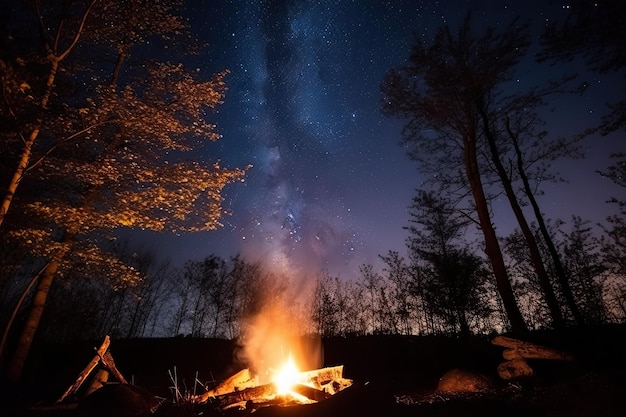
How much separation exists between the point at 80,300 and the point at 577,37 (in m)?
58.7

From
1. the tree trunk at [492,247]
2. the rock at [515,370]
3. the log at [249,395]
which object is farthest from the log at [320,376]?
the tree trunk at [492,247]

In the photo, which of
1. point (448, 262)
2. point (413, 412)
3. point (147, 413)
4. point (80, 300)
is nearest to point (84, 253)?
point (147, 413)

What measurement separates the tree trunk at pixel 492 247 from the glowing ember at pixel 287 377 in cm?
815

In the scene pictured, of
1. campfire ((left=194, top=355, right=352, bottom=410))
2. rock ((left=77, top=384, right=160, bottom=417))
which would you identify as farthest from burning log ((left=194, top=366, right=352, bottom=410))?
rock ((left=77, top=384, right=160, bottom=417))

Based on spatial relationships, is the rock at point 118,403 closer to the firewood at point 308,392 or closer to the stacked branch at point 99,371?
the stacked branch at point 99,371

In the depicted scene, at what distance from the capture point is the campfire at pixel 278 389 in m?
7.05

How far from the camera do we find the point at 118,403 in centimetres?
780

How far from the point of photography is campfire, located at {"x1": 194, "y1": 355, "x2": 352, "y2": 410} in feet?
23.1

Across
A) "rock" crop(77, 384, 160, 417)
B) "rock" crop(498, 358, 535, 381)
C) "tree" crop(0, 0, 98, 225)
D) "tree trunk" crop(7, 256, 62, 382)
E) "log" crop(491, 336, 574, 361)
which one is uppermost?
"tree" crop(0, 0, 98, 225)

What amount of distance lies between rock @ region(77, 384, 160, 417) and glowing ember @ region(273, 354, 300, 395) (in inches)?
123

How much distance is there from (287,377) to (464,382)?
17.0ft

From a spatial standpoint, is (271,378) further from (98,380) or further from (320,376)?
(98,380)

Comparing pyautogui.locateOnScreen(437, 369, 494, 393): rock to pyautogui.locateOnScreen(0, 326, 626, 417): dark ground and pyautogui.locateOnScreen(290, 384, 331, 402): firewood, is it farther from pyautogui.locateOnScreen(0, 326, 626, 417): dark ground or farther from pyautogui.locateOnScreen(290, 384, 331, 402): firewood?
pyautogui.locateOnScreen(290, 384, 331, 402): firewood

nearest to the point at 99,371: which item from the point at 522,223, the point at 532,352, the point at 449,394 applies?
the point at 449,394
